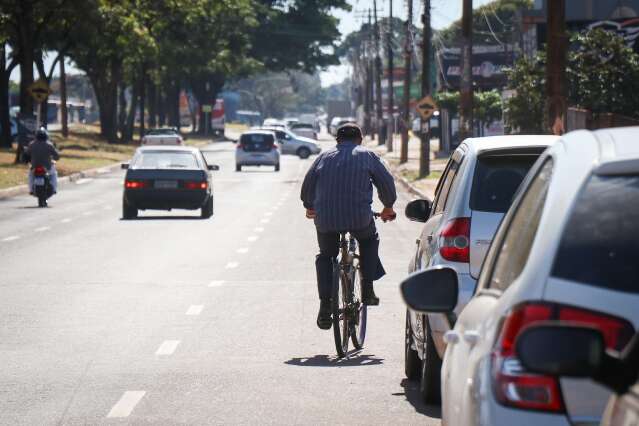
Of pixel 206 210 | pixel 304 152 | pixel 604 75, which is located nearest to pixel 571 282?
pixel 206 210

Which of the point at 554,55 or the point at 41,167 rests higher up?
the point at 554,55

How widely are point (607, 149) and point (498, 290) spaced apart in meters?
0.65

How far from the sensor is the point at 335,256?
434 inches

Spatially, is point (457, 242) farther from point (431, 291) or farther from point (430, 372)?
point (431, 291)

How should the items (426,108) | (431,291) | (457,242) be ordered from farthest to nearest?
(426,108) → (457,242) → (431,291)

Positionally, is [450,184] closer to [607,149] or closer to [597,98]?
[607,149]

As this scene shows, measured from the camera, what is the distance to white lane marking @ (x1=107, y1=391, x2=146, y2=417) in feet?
28.1

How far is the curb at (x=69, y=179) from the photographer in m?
37.9

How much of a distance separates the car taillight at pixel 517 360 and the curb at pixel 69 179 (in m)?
34.0

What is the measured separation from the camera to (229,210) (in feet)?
107

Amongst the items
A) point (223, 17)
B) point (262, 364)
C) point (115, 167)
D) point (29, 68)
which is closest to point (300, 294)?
point (262, 364)

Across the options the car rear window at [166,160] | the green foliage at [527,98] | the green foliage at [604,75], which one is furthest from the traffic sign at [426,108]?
the car rear window at [166,160]

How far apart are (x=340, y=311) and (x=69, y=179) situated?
37560mm

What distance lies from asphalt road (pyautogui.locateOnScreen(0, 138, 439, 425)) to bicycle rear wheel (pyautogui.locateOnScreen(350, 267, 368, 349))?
14 cm
